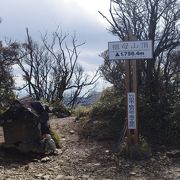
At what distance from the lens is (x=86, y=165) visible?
9.29 meters

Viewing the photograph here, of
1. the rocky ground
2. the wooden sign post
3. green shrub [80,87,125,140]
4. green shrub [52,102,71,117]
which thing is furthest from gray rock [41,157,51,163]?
green shrub [52,102,71,117]

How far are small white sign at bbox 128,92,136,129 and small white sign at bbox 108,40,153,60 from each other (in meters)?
0.90

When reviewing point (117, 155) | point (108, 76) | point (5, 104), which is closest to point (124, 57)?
point (117, 155)

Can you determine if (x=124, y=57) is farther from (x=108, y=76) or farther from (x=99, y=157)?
(x=108, y=76)

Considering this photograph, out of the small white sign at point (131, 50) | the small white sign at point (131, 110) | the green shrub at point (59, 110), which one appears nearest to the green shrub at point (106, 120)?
the small white sign at point (131, 110)

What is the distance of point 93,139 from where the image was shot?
37.9ft

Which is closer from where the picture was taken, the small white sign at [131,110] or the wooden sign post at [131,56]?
the wooden sign post at [131,56]

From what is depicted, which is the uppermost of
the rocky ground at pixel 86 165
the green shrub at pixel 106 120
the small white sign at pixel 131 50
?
the small white sign at pixel 131 50

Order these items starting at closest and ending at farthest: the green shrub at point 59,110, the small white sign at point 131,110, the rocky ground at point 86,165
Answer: the rocky ground at point 86,165 < the small white sign at point 131,110 < the green shrub at point 59,110

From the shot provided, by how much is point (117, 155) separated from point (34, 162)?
192 cm

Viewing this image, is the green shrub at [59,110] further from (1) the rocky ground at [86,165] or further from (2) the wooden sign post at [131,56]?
(2) the wooden sign post at [131,56]

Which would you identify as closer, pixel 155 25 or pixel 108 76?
pixel 155 25

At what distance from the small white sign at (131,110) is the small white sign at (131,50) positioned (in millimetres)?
901

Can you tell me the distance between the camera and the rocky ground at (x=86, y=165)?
8.45m
